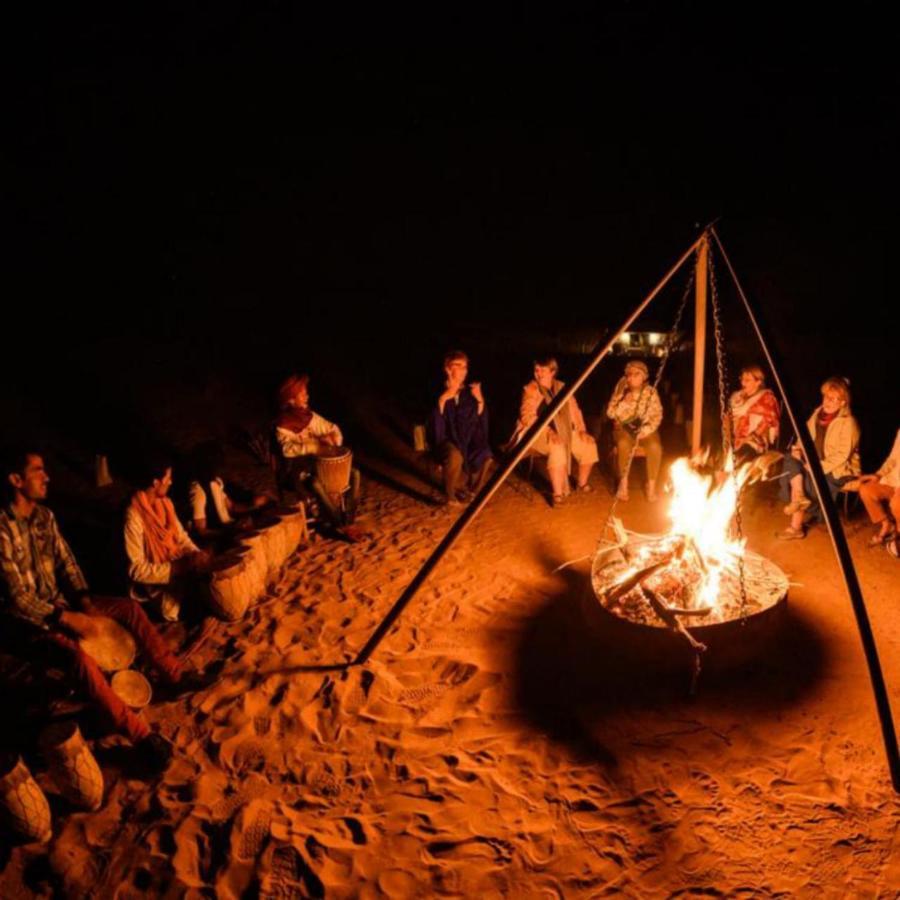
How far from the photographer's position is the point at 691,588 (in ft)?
15.6

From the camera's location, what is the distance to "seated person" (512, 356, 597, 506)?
7.38m

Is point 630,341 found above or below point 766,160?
below

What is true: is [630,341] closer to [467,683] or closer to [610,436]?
[610,436]

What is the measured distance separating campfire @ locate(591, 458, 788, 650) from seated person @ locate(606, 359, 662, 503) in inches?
89.9

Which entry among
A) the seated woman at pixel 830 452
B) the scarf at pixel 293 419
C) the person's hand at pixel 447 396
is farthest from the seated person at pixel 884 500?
the scarf at pixel 293 419

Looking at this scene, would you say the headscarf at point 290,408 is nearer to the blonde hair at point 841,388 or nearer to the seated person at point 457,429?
the seated person at point 457,429

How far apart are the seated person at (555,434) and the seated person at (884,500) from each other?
2971mm

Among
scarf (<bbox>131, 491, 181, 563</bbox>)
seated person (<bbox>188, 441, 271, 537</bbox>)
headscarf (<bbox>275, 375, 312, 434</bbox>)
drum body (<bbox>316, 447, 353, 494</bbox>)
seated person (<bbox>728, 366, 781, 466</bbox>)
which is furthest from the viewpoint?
seated person (<bbox>728, 366, 781, 466</bbox>)

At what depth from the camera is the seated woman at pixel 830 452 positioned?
20.3 feet

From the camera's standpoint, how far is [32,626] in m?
4.08

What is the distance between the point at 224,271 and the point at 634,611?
62.7 ft

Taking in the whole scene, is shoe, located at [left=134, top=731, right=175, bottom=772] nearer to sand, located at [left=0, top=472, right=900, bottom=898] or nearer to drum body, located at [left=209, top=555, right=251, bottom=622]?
sand, located at [left=0, top=472, right=900, bottom=898]

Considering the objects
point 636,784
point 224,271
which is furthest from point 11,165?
point 636,784

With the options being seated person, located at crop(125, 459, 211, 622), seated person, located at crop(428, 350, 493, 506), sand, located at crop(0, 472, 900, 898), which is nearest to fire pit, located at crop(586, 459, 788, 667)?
sand, located at crop(0, 472, 900, 898)
